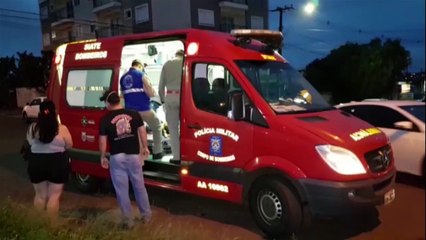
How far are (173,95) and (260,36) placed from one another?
152 cm

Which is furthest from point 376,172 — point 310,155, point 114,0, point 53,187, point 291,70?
point 114,0

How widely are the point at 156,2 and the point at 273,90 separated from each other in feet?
99.6

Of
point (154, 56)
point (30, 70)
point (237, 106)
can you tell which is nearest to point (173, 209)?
point (237, 106)

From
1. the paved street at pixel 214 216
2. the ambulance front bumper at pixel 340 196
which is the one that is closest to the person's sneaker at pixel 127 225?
the paved street at pixel 214 216

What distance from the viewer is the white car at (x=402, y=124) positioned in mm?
1303

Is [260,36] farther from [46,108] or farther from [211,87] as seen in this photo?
[46,108]

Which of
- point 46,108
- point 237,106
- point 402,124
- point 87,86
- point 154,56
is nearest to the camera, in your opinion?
point 402,124

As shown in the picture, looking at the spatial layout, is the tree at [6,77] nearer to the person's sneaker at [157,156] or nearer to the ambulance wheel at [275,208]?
the person's sneaker at [157,156]

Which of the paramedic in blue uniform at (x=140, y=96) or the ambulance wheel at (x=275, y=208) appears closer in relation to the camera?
the ambulance wheel at (x=275, y=208)

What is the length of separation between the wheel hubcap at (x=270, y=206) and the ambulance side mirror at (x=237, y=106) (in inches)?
36.8

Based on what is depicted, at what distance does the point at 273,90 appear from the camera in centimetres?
620

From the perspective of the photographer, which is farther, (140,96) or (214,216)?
(140,96)

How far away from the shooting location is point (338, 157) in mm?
5180

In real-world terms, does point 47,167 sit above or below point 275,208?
above
